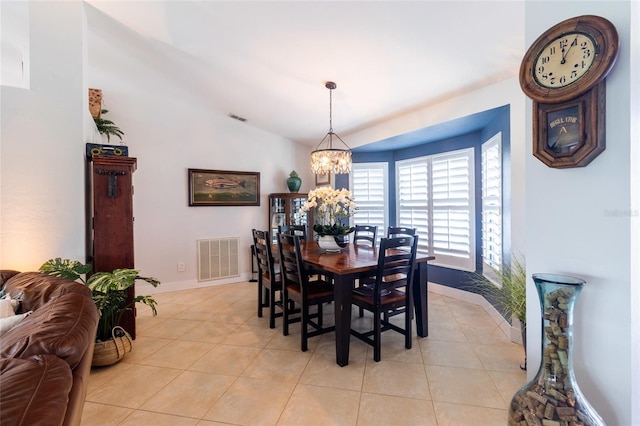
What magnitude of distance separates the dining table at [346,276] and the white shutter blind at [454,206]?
4.53 feet

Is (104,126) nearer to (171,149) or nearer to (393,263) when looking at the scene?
(171,149)

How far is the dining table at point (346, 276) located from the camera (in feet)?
7.66

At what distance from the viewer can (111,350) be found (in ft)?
7.67

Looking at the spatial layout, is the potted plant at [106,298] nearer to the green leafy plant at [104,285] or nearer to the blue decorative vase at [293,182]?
the green leafy plant at [104,285]

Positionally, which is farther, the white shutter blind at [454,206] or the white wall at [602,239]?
the white shutter blind at [454,206]

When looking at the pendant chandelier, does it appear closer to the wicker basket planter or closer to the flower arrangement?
the flower arrangement

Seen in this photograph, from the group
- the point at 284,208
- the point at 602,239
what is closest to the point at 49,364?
the point at 602,239

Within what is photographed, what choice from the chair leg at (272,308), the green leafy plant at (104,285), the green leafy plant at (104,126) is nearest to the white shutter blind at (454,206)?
the chair leg at (272,308)

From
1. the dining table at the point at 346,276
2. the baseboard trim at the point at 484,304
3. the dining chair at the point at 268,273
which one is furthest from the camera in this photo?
the dining chair at the point at 268,273

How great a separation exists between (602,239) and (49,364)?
1998mm

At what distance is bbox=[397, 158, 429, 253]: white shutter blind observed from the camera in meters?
4.37

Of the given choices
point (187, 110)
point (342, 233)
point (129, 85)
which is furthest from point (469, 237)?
point (129, 85)

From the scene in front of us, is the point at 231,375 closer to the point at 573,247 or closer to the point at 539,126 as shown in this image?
the point at 573,247

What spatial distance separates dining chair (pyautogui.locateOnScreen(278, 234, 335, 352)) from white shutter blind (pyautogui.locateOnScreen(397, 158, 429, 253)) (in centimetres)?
214
